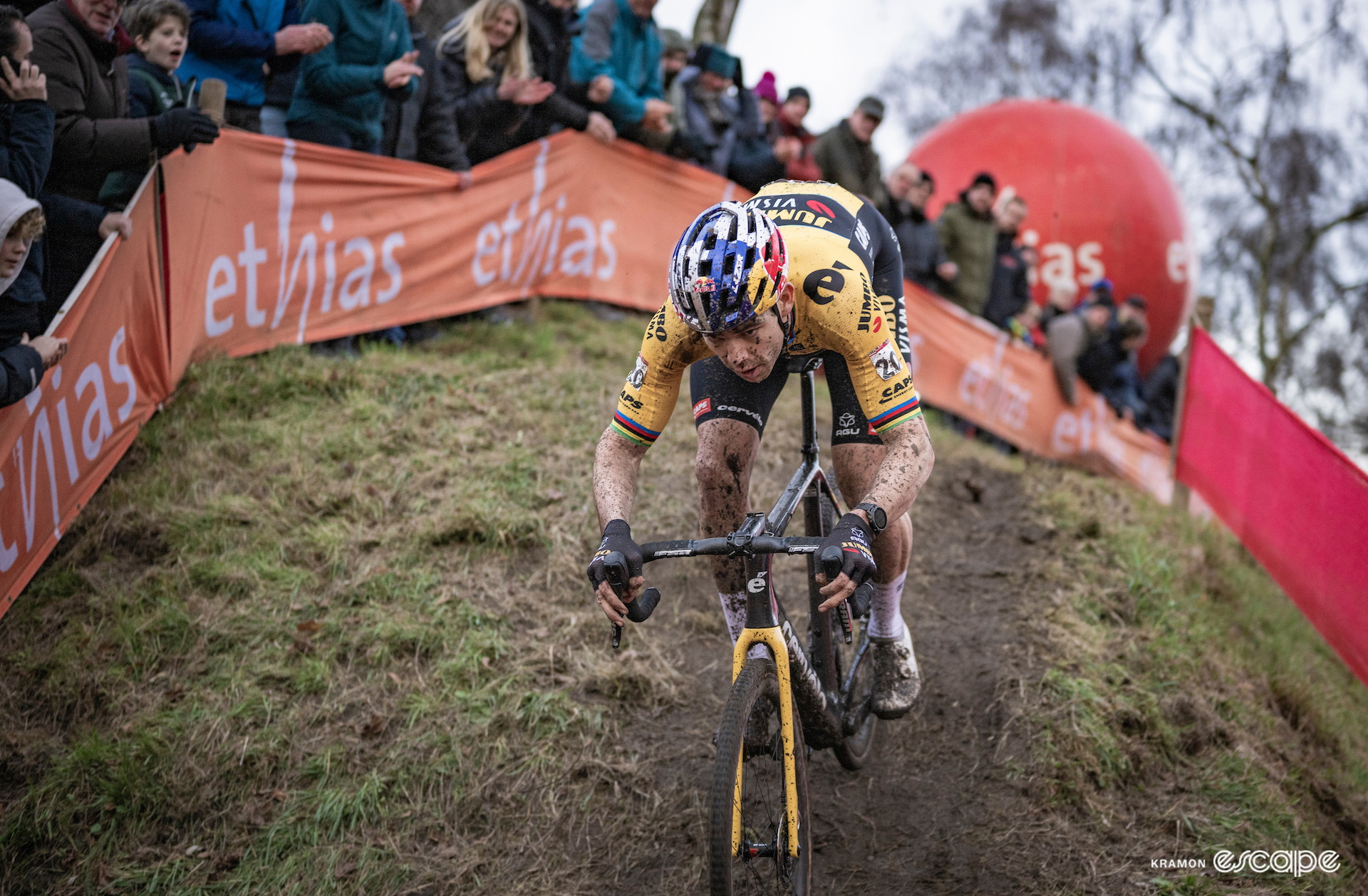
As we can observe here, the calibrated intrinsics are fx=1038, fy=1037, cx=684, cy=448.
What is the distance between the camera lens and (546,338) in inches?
314

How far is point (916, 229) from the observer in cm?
1043

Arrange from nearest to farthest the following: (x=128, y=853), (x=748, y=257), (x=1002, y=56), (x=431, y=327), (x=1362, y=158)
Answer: (x=748, y=257) < (x=128, y=853) < (x=431, y=327) < (x=1362, y=158) < (x=1002, y=56)

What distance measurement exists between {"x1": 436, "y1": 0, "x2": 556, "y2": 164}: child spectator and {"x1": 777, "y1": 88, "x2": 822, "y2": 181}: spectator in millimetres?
2617

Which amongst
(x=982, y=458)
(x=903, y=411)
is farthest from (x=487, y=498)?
(x=982, y=458)

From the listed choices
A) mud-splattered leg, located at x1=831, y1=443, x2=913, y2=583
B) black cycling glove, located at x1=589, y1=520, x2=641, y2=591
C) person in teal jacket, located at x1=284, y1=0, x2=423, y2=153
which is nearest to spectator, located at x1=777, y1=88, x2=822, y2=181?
person in teal jacket, located at x1=284, y1=0, x2=423, y2=153

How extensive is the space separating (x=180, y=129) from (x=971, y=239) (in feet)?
26.1

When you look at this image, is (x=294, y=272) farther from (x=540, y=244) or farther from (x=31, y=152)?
(x=540, y=244)

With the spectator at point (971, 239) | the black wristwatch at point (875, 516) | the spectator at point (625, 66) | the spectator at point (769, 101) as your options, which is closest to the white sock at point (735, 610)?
the black wristwatch at point (875, 516)

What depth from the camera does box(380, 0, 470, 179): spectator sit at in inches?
297

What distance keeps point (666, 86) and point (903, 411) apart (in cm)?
690

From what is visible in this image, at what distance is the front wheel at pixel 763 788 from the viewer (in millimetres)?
3131

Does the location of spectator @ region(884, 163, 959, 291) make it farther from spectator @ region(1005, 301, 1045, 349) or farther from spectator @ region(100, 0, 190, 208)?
spectator @ region(100, 0, 190, 208)

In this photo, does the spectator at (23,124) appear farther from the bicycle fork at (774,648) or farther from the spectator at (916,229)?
the spectator at (916,229)

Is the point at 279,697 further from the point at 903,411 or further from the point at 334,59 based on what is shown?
the point at 334,59
